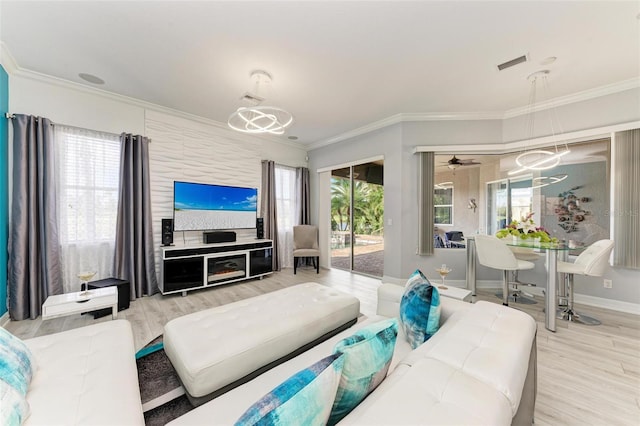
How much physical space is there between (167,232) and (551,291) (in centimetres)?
493

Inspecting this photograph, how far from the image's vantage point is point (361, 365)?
782mm

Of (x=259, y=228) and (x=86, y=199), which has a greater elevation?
(x=86, y=199)

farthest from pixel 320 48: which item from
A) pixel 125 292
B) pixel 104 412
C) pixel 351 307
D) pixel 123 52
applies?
pixel 125 292

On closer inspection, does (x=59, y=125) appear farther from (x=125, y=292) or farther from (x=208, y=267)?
(x=208, y=267)

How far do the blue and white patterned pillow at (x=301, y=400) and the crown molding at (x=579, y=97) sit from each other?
15.6 feet

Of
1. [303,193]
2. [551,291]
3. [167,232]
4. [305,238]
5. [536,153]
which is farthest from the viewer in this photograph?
[303,193]

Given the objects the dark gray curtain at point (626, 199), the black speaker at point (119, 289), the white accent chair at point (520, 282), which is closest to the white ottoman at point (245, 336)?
the black speaker at point (119, 289)

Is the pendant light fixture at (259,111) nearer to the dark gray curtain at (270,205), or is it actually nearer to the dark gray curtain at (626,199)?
the dark gray curtain at (270,205)

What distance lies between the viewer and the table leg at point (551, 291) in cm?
250

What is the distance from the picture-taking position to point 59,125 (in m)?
3.00

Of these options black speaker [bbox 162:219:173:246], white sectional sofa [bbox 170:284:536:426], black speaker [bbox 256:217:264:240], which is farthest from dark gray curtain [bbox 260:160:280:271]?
white sectional sofa [bbox 170:284:536:426]

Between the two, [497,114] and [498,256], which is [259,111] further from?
[497,114]

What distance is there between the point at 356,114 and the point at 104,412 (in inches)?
165

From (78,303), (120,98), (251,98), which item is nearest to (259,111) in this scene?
(251,98)
